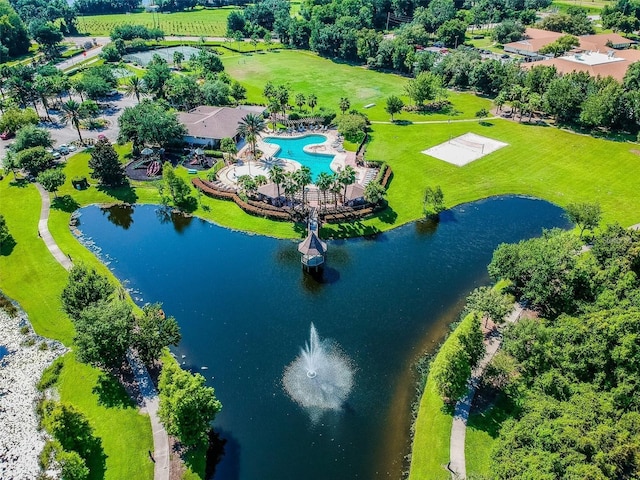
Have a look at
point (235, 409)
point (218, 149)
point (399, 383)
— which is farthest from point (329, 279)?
point (218, 149)

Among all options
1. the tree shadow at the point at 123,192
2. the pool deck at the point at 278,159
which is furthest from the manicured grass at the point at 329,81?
the tree shadow at the point at 123,192

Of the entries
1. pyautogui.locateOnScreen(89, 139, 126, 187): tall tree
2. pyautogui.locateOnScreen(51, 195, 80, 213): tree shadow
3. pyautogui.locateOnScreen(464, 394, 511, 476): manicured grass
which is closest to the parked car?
pyautogui.locateOnScreen(89, 139, 126, 187): tall tree

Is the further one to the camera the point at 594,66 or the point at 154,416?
the point at 594,66

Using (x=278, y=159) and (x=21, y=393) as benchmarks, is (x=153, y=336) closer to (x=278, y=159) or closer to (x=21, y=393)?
(x=21, y=393)

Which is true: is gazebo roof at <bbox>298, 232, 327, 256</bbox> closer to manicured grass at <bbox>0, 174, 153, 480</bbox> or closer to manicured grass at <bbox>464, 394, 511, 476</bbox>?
manicured grass at <bbox>0, 174, 153, 480</bbox>

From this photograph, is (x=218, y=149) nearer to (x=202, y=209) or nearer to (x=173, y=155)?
(x=173, y=155)

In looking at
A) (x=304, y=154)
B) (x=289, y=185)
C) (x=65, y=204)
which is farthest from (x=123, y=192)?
(x=304, y=154)
